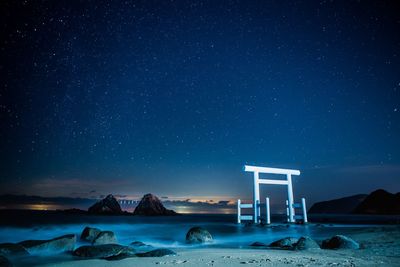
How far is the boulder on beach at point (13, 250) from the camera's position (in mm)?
9062

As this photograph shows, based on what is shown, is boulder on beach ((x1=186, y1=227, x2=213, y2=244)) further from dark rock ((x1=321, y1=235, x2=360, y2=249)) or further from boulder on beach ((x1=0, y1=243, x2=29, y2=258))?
boulder on beach ((x1=0, y1=243, x2=29, y2=258))

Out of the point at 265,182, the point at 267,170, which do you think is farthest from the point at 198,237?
the point at 267,170

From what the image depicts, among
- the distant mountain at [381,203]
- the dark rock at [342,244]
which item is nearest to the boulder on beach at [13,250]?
the dark rock at [342,244]

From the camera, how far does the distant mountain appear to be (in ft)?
468

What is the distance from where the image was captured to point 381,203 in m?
151

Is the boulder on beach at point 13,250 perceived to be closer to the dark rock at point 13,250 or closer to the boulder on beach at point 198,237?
the dark rock at point 13,250

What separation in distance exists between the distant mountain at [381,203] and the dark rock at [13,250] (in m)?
161

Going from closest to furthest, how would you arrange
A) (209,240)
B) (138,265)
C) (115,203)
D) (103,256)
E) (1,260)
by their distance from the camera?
1. (138,265)
2. (1,260)
3. (103,256)
4. (209,240)
5. (115,203)

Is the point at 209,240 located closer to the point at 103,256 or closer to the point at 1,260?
the point at 103,256

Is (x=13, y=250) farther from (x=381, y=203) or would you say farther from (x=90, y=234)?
(x=381, y=203)

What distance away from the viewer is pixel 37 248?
32.3 feet

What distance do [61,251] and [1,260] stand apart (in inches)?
132

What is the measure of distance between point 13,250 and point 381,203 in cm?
17533

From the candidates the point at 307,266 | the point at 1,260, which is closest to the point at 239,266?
the point at 307,266
